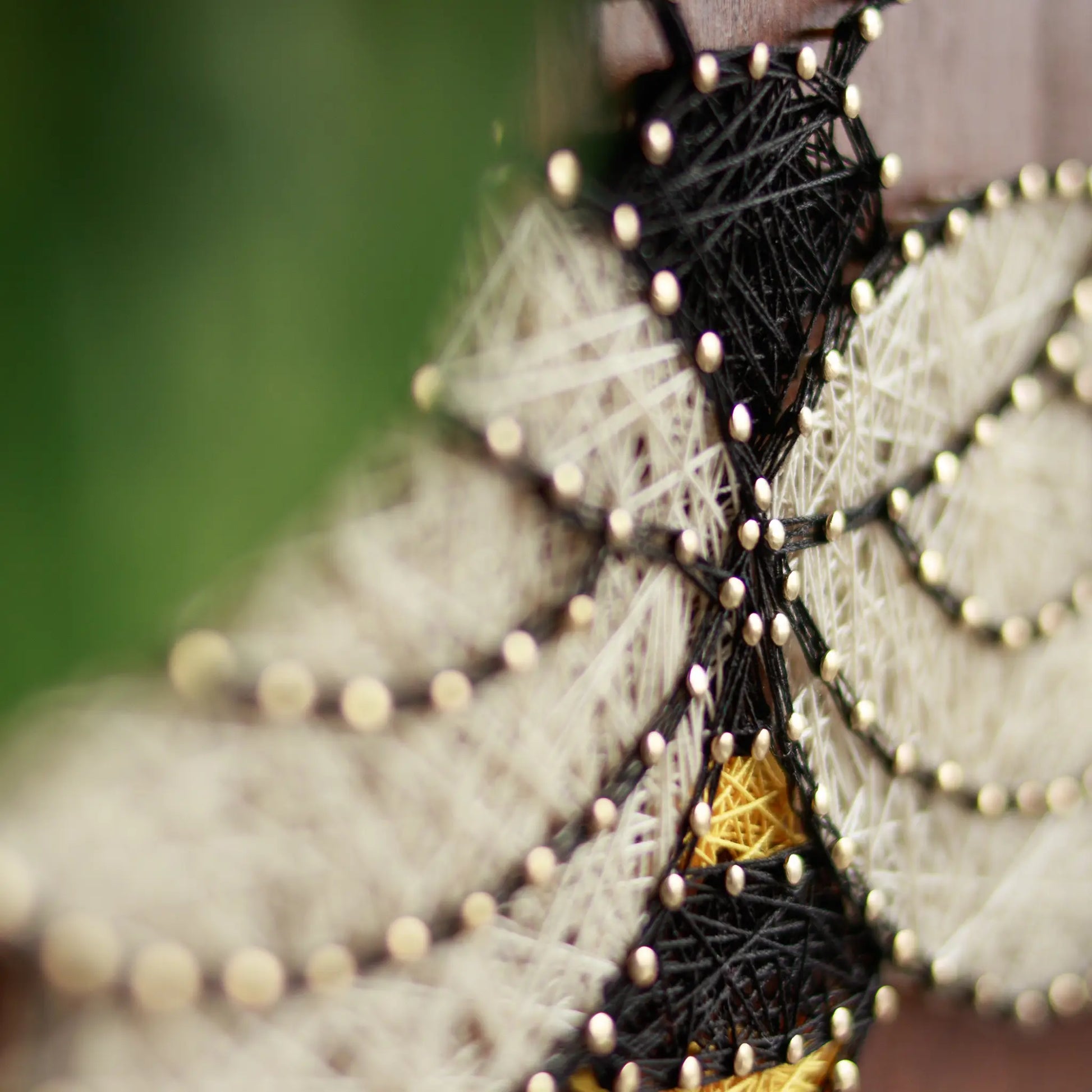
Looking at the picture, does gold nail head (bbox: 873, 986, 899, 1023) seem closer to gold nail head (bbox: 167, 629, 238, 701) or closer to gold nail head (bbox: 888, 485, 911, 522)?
gold nail head (bbox: 888, 485, 911, 522)

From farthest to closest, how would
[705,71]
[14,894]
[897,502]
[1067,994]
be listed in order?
[1067,994], [897,502], [705,71], [14,894]

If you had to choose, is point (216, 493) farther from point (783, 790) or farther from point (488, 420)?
point (783, 790)

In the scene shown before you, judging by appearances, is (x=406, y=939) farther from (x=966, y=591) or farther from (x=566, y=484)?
(x=966, y=591)

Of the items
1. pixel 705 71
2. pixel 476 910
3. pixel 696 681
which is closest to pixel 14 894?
pixel 476 910

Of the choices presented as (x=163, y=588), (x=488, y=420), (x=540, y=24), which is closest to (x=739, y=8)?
(x=540, y=24)

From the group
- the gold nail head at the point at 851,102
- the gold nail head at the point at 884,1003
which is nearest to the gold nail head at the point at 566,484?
the gold nail head at the point at 851,102

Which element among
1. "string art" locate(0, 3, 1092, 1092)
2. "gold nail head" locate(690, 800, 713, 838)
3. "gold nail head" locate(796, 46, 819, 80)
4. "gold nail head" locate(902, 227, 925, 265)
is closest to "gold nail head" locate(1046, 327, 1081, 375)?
"string art" locate(0, 3, 1092, 1092)
